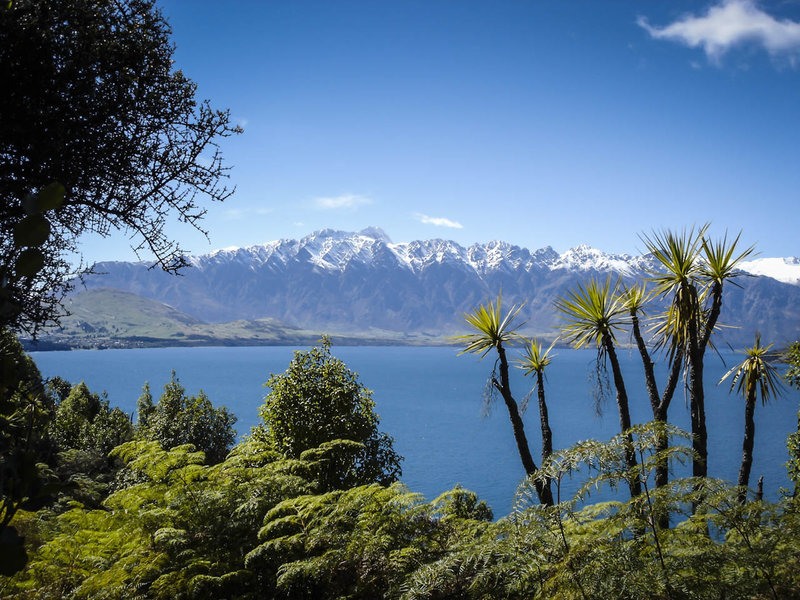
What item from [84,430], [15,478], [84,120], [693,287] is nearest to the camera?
[15,478]

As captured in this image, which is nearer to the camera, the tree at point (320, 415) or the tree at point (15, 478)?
the tree at point (15, 478)

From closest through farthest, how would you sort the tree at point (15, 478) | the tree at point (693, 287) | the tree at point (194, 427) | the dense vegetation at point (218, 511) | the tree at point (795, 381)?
the tree at point (15, 478), the dense vegetation at point (218, 511), the tree at point (693, 287), the tree at point (795, 381), the tree at point (194, 427)

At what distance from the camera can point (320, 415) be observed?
41.0 ft

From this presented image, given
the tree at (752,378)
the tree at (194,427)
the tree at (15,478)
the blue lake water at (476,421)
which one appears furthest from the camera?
the blue lake water at (476,421)

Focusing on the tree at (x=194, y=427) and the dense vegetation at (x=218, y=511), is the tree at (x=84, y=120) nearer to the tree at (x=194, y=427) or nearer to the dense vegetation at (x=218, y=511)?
the dense vegetation at (x=218, y=511)

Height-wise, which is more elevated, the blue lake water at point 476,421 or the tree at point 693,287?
the tree at point 693,287

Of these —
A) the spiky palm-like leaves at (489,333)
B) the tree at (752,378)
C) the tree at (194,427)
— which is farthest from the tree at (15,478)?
the tree at (194,427)

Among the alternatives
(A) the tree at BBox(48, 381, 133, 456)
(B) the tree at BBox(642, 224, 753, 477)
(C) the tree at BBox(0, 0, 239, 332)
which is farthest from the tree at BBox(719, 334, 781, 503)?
(A) the tree at BBox(48, 381, 133, 456)

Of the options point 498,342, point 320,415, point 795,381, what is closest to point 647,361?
point 498,342

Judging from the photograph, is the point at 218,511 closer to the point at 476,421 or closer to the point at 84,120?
the point at 84,120

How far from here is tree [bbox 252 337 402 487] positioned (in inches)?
483

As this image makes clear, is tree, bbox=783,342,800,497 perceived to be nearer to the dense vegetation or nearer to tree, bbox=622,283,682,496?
tree, bbox=622,283,682,496

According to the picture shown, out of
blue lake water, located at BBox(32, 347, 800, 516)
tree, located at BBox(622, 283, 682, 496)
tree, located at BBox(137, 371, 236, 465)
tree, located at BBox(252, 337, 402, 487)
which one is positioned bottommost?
blue lake water, located at BBox(32, 347, 800, 516)

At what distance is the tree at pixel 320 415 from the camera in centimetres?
1227
